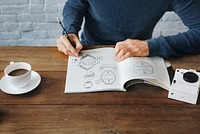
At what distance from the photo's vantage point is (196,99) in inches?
31.9

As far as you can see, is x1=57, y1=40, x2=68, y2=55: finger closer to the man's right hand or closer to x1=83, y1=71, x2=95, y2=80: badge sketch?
the man's right hand

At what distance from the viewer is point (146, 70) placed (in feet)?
2.88

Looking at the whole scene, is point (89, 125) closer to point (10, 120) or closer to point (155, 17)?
point (10, 120)

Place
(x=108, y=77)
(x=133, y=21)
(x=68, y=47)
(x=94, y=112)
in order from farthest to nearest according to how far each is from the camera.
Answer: (x=133, y=21) < (x=68, y=47) < (x=108, y=77) < (x=94, y=112)

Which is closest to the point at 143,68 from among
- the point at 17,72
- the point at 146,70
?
the point at 146,70

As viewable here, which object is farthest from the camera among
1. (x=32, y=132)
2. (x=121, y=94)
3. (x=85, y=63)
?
(x=85, y=63)

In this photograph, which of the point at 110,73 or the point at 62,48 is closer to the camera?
the point at 110,73

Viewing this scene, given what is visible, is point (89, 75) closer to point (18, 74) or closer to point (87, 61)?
point (87, 61)

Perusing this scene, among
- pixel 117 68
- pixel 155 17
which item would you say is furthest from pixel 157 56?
pixel 155 17

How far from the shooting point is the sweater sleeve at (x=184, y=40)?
0.97 metres

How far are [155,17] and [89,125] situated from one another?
63 centimetres

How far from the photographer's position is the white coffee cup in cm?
82

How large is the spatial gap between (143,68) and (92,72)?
15cm

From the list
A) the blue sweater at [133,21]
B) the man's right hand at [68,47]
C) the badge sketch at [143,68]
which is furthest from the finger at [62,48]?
the badge sketch at [143,68]
